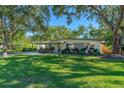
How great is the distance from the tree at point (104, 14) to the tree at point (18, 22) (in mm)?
1203

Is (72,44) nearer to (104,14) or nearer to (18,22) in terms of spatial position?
(18,22)

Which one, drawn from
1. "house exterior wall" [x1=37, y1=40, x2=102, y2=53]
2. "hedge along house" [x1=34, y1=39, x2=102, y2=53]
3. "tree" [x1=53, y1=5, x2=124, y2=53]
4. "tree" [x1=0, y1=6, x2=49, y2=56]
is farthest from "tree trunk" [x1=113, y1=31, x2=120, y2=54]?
"tree" [x1=0, y1=6, x2=49, y2=56]

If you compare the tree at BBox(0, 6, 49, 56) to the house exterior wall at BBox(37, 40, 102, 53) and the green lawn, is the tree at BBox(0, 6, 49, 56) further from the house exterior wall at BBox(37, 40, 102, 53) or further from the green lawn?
the green lawn

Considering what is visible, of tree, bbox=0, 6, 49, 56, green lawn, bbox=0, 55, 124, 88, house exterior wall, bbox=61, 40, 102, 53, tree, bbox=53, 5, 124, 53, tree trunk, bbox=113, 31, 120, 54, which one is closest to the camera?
green lawn, bbox=0, 55, 124, 88

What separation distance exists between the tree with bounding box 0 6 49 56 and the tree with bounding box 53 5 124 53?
1.20 m

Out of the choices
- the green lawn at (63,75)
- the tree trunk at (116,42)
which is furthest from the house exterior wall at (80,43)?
the tree trunk at (116,42)

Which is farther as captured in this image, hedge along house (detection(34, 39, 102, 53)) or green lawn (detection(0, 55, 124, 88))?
hedge along house (detection(34, 39, 102, 53))

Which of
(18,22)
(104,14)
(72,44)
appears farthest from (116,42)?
(18,22)

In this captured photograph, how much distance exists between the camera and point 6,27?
13273 millimetres

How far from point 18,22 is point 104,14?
4871 mm

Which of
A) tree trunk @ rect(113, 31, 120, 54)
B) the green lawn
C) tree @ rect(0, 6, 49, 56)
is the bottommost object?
the green lawn

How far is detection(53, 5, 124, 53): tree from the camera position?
12604mm
